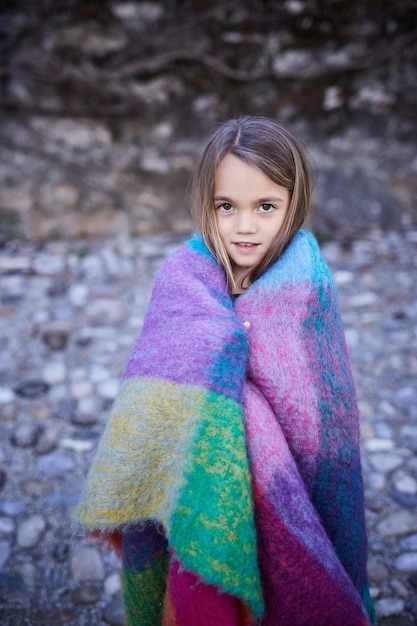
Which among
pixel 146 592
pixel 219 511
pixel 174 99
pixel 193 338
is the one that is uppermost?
pixel 174 99

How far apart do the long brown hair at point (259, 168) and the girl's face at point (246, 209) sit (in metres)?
0.01

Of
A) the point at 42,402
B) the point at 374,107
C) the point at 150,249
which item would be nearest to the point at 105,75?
the point at 150,249

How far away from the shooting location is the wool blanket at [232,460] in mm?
731

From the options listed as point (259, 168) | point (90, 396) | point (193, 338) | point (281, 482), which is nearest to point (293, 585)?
point (281, 482)

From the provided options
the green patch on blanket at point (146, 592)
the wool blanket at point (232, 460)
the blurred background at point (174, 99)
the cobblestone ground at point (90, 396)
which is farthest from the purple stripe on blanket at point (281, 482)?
the blurred background at point (174, 99)

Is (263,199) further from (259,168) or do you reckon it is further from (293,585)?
(293,585)

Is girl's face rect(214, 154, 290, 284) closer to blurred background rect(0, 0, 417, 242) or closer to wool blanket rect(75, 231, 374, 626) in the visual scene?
wool blanket rect(75, 231, 374, 626)

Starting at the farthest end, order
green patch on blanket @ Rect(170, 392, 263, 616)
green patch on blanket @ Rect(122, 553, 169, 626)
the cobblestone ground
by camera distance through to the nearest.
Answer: the cobblestone ground < green patch on blanket @ Rect(122, 553, 169, 626) < green patch on blanket @ Rect(170, 392, 263, 616)

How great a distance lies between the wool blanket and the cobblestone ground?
2.29 ft

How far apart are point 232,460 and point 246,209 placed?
0.49 metres

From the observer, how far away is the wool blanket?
2.40ft

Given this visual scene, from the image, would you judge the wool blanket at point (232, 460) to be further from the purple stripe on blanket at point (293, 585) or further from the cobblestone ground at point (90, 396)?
the cobblestone ground at point (90, 396)

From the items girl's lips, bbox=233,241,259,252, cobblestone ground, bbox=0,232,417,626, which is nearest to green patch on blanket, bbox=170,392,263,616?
girl's lips, bbox=233,241,259,252

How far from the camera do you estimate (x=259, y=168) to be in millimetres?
927
